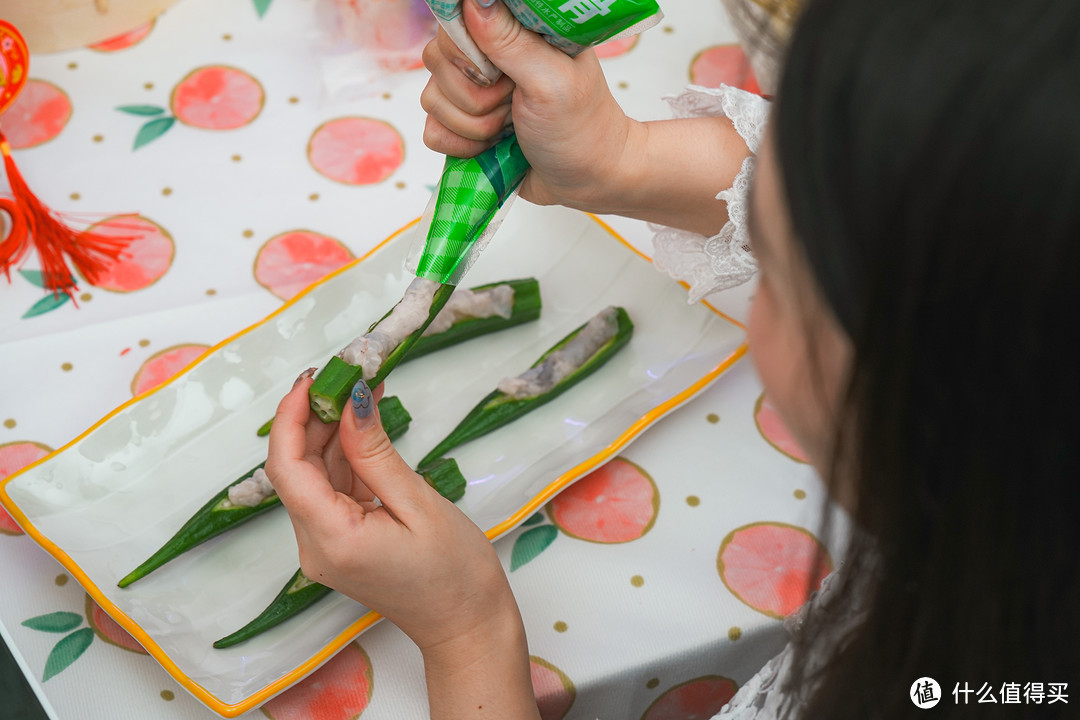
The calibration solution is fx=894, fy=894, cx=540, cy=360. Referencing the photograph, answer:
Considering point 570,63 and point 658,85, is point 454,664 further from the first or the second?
point 658,85

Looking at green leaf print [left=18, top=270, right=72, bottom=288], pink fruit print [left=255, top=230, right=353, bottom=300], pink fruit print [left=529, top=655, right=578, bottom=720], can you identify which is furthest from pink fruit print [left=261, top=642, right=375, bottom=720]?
green leaf print [left=18, top=270, right=72, bottom=288]

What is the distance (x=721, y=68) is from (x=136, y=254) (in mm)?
785

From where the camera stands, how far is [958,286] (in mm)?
354

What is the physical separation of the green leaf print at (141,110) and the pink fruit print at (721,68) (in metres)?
0.68

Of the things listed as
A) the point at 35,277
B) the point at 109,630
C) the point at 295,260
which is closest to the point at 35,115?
the point at 35,277

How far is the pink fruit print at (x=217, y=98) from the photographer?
1.08m

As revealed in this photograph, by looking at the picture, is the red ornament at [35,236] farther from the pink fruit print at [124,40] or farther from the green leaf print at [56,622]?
the green leaf print at [56,622]

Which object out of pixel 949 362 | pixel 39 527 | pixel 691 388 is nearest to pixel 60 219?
pixel 39 527

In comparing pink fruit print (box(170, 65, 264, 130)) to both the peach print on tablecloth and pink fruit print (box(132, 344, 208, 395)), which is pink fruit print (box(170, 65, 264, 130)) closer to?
the peach print on tablecloth

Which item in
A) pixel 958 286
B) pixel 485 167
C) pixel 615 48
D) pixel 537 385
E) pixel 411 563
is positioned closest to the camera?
pixel 958 286

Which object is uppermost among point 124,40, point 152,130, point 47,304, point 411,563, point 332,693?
point 124,40

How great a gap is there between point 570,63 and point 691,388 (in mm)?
337

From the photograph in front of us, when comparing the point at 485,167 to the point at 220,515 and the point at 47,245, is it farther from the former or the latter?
the point at 47,245

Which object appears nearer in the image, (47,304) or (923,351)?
(923,351)
